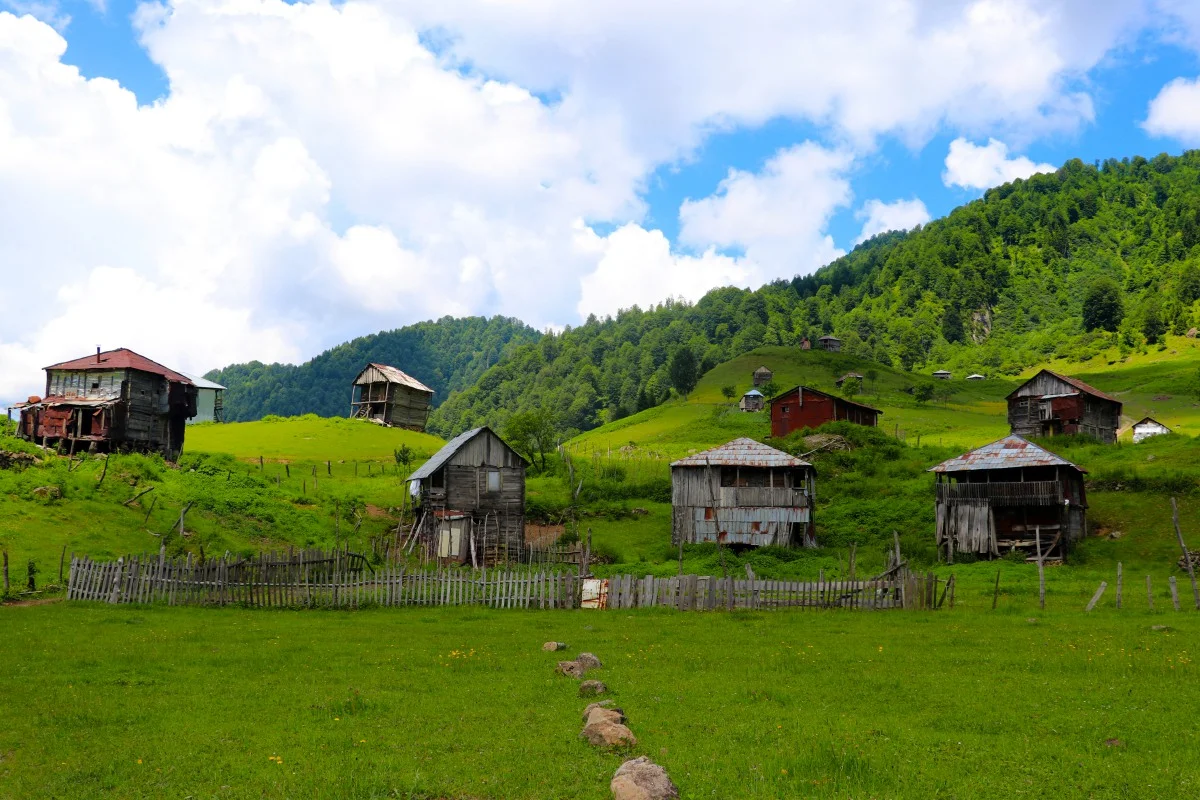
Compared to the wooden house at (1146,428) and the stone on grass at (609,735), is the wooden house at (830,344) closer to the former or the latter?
the wooden house at (1146,428)

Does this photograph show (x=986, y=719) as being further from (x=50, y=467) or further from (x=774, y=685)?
(x=50, y=467)

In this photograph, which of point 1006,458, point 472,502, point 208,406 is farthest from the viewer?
point 208,406

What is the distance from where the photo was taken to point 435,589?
97.0 ft

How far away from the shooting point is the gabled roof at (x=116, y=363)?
5612 cm

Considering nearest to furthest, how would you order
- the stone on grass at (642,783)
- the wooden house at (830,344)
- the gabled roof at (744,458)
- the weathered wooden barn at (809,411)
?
the stone on grass at (642,783) → the gabled roof at (744,458) → the weathered wooden barn at (809,411) → the wooden house at (830,344)

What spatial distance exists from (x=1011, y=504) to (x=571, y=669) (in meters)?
36.7

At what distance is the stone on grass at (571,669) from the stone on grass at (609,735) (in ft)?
16.2

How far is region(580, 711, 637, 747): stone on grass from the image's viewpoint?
11.1 meters

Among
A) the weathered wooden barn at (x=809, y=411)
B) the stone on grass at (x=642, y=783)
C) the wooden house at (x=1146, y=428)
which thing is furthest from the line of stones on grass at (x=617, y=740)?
the wooden house at (x=1146, y=428)

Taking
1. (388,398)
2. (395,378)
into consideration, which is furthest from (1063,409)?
(388,398)

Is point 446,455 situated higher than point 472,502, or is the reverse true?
point 446,455

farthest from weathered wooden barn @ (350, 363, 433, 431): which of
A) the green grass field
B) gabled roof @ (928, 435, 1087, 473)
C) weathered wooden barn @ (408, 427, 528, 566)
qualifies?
the green grass field

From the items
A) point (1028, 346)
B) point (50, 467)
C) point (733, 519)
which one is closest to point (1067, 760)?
point (733, 519)

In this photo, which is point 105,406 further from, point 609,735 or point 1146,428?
point 1146,428
